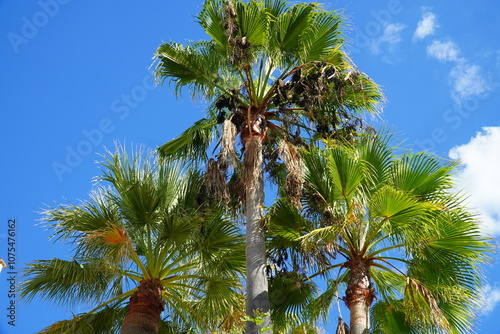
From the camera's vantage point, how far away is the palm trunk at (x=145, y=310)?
8.84m

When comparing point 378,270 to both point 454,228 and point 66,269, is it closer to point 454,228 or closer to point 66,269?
point 454,228

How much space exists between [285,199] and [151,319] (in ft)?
9.41

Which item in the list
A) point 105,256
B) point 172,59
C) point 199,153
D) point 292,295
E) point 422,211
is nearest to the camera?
point 422,211

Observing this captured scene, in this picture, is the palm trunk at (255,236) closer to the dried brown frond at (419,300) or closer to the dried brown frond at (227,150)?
the dried brown frond at (227,150)

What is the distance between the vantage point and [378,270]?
33.7 ft

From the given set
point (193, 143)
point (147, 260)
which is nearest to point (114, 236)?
point (147, 260)

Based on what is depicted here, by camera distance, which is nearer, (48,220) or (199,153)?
(48,220)

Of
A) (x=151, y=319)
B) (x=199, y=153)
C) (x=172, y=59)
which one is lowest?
(x=151, y=319)

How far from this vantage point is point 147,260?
31.3 ft

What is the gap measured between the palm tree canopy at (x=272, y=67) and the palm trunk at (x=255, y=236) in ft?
1.78

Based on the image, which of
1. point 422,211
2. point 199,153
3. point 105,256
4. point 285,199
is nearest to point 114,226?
point 105,256

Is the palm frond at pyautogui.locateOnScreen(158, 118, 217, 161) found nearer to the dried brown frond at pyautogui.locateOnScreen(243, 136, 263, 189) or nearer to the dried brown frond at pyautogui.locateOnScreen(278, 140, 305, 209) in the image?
the dried brown frond at pyautogui.locateOnScreen(243, 136, 263, 189)

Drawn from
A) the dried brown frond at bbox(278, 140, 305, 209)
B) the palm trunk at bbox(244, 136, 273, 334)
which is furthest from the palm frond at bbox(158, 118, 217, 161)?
the dried brown frond at bbox(278, 140, 305, 209)

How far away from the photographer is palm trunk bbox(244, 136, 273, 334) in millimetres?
8281
